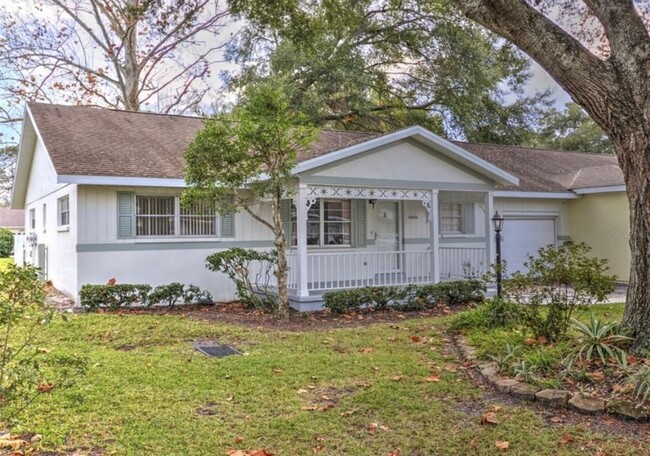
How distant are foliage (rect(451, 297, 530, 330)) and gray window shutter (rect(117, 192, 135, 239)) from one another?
680 centimetres

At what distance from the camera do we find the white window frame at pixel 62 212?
453 inches

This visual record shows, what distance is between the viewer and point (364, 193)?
1075 cm

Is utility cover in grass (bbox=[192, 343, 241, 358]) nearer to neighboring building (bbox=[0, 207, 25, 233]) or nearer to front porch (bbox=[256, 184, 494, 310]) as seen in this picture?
front porch (bbox=[256, 184, 494, 310])

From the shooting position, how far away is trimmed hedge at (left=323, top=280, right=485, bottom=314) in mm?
9656

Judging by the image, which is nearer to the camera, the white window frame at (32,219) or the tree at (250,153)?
the tree at (250,153)

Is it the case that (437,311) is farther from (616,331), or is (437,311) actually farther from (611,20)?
(611,20)

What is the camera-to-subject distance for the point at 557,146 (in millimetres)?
34000

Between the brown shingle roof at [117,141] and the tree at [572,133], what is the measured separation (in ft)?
77.2

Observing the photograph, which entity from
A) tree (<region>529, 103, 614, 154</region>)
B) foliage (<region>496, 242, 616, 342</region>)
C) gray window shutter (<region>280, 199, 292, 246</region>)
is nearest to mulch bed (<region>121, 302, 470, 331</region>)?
gray window shutter (<region>280, 199, 292, 246</region>)

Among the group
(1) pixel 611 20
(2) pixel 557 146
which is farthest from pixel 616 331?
(2) pixel 557 146

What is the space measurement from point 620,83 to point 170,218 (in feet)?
28.8

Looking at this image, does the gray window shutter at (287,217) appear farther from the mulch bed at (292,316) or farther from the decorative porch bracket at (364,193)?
the mulch bed at (292,316)

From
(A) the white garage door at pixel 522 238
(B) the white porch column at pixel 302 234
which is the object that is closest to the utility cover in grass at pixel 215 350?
(B) the white porch column at pixel 302 234

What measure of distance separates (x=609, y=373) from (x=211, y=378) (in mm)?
3950
